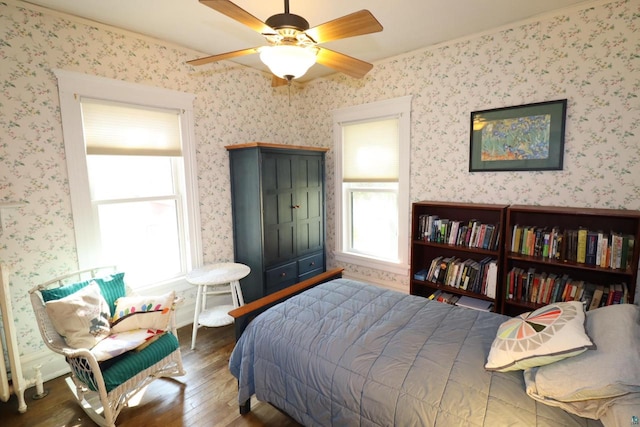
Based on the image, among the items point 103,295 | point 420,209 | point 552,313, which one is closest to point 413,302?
point 552,313

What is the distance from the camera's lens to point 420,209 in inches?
118

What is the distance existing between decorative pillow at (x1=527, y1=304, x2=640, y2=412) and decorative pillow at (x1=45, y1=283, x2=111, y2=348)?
2301mm

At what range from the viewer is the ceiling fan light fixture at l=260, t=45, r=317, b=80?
4.76ft

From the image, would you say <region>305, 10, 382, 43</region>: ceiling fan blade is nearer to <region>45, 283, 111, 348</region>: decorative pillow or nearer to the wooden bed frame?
the wooden bed frame

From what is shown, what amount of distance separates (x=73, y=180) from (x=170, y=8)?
1.46 m

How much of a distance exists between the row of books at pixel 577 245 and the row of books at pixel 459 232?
0.16 meters

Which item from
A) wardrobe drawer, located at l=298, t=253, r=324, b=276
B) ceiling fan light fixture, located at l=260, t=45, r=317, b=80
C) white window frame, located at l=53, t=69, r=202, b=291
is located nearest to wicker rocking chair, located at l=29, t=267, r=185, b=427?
white window frame, located at l=53, t=69, r=202, b=291

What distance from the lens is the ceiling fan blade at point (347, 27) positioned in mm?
1274

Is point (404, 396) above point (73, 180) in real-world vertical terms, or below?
below

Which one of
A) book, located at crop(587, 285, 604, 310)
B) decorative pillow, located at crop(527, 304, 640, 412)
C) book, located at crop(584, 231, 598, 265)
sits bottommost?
book, located at crop(587, 285, 604, 310)

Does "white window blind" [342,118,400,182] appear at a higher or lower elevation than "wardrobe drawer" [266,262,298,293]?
higher

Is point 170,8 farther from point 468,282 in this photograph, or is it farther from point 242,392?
point 468,282

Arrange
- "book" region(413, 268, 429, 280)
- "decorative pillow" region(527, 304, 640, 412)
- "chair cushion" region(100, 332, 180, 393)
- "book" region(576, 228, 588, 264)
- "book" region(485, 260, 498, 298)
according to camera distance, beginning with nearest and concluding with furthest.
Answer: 1. "decorative pillow" region(527, 304, 640, 412)
2. "chair cushion" region(100, 332, 180, 393)
3. "book" region(576, 228, 588, 264)
4. "book" region(485, 260, 498, 298)
5. "book" region(413, 268, 429, 280)

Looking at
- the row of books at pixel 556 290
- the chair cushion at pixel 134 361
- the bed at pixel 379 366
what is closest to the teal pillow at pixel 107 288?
the chair cushion at pixel 134 361
